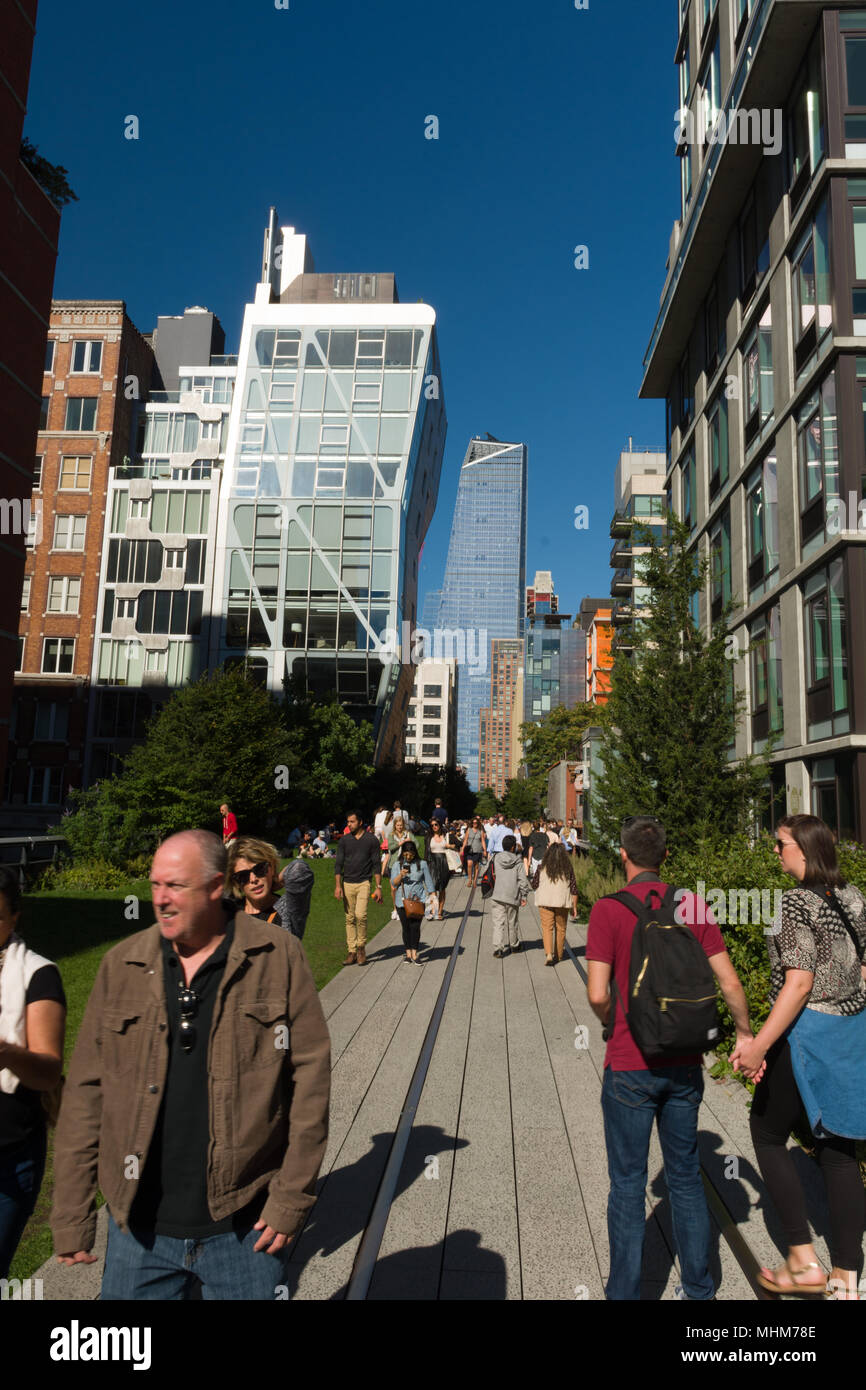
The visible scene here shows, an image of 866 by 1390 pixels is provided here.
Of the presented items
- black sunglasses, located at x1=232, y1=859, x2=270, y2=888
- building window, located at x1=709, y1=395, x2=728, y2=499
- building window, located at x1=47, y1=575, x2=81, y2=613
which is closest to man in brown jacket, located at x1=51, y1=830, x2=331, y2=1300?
black sunglasses, located at x1=232, y1=859, x2=270, y2=888

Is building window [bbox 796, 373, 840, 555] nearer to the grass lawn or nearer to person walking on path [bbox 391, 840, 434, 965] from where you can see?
person walking on path [bbox 391, 840, 434, 965]

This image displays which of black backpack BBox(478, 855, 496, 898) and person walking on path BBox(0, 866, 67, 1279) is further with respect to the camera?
black backpack BBox(478, 855, 496, 898)

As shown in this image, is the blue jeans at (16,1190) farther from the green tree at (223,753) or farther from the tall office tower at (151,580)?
the tall office tower at (151,580)

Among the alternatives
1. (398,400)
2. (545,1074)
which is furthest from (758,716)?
(398,400)

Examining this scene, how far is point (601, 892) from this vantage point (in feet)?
54.0

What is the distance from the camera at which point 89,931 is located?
46.4 ft

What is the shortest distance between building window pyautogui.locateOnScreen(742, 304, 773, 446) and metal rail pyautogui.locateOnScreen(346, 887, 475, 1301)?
17.9 m

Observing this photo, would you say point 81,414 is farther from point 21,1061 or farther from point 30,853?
point 21,1061

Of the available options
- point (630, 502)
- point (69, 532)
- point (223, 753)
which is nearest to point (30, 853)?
point (223, 753)

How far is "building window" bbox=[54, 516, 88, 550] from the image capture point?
6028 cm

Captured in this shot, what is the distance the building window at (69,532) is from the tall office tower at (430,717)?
91.4 metres

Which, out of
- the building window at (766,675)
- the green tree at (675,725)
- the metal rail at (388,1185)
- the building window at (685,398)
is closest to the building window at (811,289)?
the building window at (766,675)

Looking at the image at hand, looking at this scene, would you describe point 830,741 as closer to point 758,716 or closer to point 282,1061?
point 758,716

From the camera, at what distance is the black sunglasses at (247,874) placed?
18.6 ft
